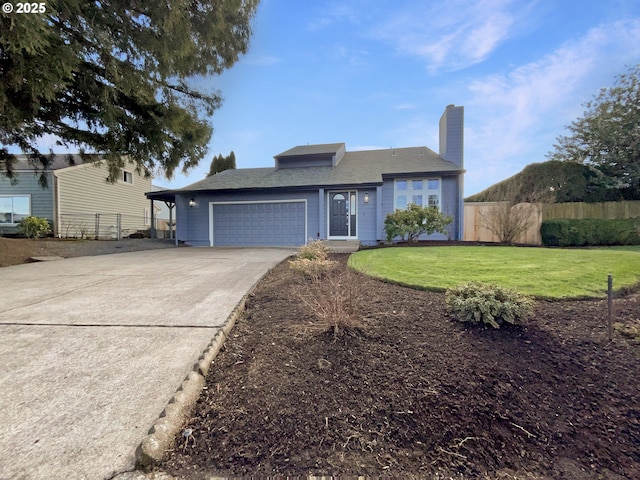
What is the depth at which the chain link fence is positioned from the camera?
16.3m

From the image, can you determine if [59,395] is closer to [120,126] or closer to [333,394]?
[333,394]

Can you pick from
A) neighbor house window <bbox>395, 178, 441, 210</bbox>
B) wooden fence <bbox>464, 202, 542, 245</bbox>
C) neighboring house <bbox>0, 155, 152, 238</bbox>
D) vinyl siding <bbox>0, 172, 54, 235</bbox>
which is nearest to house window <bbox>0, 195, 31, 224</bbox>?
neighboring house <bbox>0, 155, 152, 238</bbox>

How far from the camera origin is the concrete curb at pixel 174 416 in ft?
5.34

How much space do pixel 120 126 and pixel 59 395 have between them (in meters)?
7.36

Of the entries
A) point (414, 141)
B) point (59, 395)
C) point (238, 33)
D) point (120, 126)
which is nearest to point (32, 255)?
point (120, 126)

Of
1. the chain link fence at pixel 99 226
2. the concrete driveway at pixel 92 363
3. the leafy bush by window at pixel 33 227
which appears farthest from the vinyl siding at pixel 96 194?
the concrete driveway at pixel 92 363

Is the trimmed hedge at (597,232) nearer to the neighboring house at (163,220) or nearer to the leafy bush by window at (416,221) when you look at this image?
the leafy bush by window at (416,221)

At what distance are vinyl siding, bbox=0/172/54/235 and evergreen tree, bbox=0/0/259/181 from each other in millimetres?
8338

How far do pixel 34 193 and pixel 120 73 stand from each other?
1549cm

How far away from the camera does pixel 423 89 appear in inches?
422

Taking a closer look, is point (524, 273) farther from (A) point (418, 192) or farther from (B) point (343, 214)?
(B) point (343, 214)

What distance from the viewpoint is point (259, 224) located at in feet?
45.4

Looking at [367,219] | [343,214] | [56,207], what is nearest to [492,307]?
[367,219]

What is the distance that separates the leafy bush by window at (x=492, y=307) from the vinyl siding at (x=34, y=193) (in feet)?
66.9
